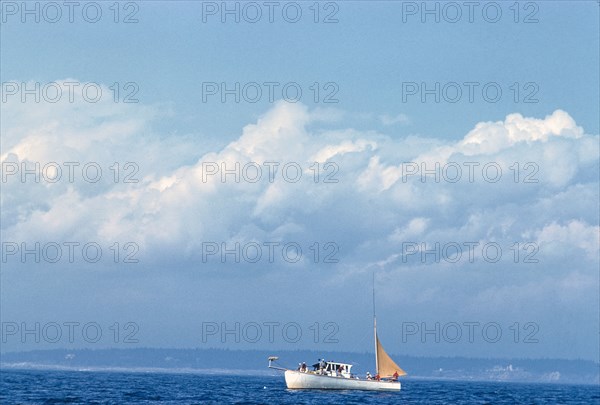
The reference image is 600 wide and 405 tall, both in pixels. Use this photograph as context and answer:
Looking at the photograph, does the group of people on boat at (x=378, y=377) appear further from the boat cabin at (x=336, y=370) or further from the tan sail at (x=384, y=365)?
the boat cabin at (x=336, y=370)

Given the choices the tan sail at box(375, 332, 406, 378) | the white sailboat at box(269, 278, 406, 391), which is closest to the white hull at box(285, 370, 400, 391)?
the white sailboat at box(269, 278, 406, 391)

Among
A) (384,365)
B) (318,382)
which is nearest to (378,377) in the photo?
(384,365)

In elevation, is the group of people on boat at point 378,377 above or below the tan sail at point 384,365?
below

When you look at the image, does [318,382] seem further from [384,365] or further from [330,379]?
[384,365]

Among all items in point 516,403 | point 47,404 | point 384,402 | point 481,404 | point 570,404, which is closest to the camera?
point 47,404

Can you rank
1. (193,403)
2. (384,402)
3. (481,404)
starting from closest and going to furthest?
(193,403), (384,402), (481,404)

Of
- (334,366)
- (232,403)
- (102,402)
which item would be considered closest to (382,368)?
(334,366)

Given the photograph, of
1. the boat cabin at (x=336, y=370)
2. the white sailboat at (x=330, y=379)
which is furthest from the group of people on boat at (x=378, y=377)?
the boat cabin at (x=336, y=370)

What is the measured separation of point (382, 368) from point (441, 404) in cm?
2314

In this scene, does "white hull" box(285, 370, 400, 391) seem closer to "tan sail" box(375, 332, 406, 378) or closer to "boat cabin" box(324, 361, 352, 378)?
"boat cabin" box(324, 361, 352, 378)

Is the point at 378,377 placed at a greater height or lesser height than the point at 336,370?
lesser

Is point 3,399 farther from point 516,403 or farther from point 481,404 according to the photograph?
point 516,403

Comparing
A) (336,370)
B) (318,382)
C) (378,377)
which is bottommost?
(318,382)

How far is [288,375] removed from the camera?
141375 mm
